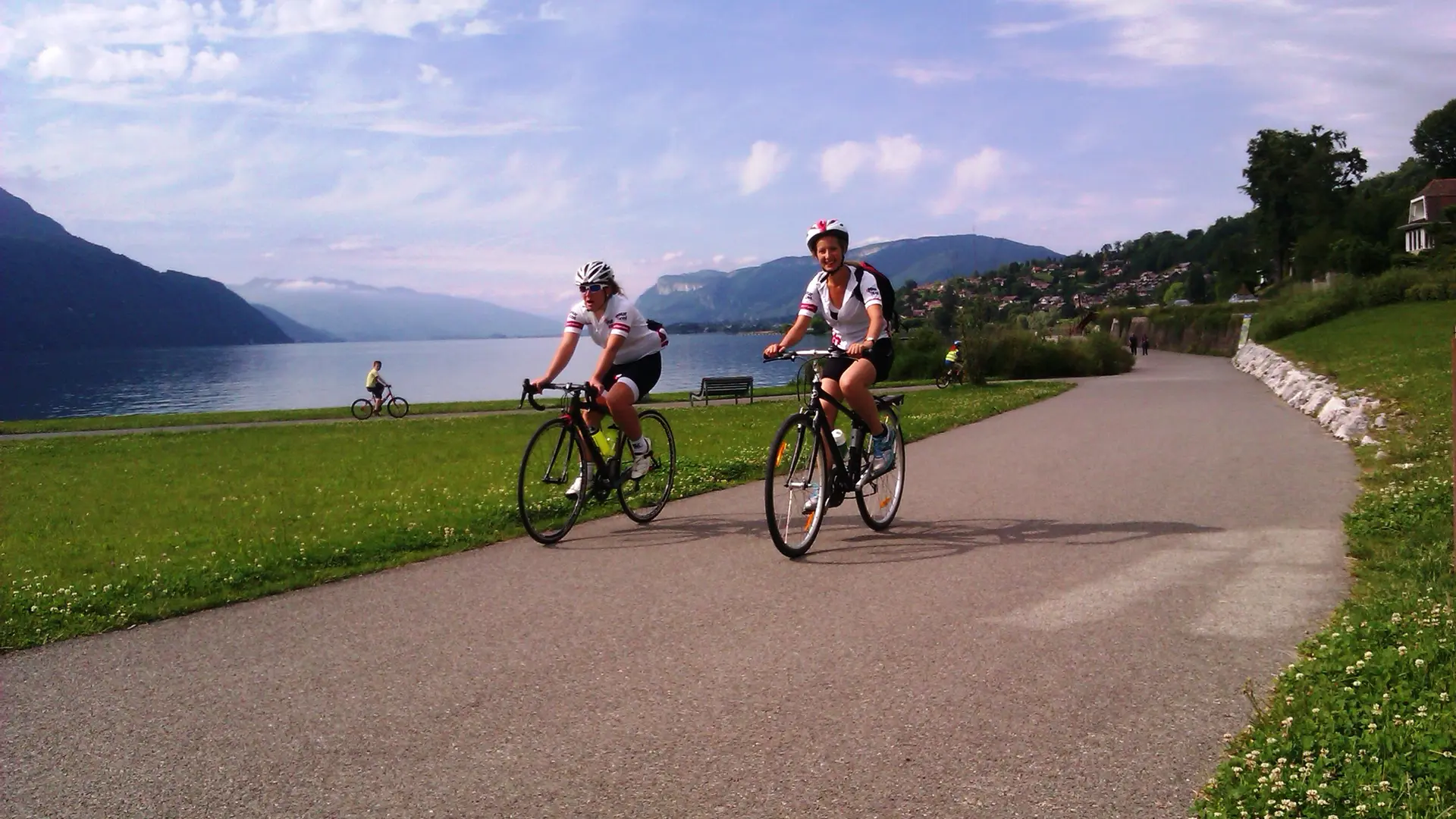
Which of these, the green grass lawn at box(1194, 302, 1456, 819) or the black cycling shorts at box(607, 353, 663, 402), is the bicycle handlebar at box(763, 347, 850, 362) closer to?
the black cycling shorts at box(607, 353, 663, 402)

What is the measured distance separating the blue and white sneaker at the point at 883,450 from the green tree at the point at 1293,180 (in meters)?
84.6

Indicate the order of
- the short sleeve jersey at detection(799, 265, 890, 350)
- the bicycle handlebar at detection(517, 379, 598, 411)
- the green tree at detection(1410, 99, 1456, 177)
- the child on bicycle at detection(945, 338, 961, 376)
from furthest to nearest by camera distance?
the green tree at detection(1410, 99, 1456, 177) < the child on bicycle at detection(945, 338, 961, 376) < the bicycle handlebar at detection(517, 379, 598, 411) < the short sleeve jersey at detection(799, 265, 890, 350)

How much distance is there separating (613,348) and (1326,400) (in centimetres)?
1394

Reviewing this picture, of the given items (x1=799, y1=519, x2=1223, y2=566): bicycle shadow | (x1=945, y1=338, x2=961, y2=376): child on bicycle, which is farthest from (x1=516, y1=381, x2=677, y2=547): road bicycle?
(x1=945, y1=338, x2=961, y2=376): child on bicycle

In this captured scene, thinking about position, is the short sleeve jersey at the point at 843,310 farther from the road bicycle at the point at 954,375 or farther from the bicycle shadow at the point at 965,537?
the road bicycle at the point at 954,375

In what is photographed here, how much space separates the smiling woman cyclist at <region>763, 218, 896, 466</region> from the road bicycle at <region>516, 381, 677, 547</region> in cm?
161

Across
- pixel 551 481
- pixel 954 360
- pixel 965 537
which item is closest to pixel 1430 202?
pixel 954 360

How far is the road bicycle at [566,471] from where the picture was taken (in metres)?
7.81

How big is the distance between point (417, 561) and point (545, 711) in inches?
135

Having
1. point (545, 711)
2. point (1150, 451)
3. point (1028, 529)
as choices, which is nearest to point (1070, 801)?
point (545, 711)

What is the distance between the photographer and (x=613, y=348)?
Result: 797 cm

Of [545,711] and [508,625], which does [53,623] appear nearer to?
[508,625]

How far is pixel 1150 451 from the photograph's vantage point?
41.6 feet

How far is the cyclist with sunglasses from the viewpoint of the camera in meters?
8.01
